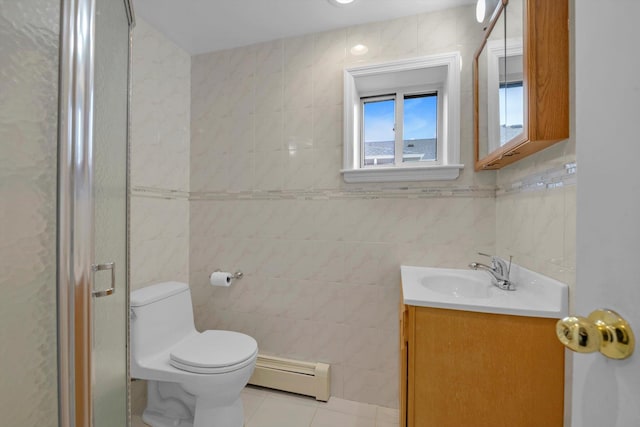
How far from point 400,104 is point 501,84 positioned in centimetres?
68

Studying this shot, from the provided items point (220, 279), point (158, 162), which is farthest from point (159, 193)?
point (220, 279)

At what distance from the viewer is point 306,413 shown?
161cm

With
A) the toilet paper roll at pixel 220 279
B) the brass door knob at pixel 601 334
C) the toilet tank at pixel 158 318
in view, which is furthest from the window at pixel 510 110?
the toilet tank at pixel 158 318

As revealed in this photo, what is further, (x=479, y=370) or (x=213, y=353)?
(x=213, y=353)

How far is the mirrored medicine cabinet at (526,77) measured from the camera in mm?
895

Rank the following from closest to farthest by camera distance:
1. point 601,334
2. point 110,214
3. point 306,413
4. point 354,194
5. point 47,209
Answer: point 601,334 → point 47,209 → point 110,214 → point 306,413 → point 354,194

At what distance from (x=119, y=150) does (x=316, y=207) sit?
45.0 inches

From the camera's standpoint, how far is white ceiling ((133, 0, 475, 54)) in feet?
5.09

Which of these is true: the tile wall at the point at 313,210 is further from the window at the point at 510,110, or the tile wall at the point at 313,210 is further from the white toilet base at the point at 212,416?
the white toilet base at the point at 212,416

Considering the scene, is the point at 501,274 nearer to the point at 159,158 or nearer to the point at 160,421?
the point at 160,421

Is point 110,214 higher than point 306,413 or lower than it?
Answer: higher

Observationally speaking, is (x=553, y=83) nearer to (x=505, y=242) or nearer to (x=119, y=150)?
(x=505, y=242)

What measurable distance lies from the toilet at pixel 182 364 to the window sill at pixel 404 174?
1118 mm

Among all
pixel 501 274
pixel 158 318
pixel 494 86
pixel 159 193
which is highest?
pixel 494 86
